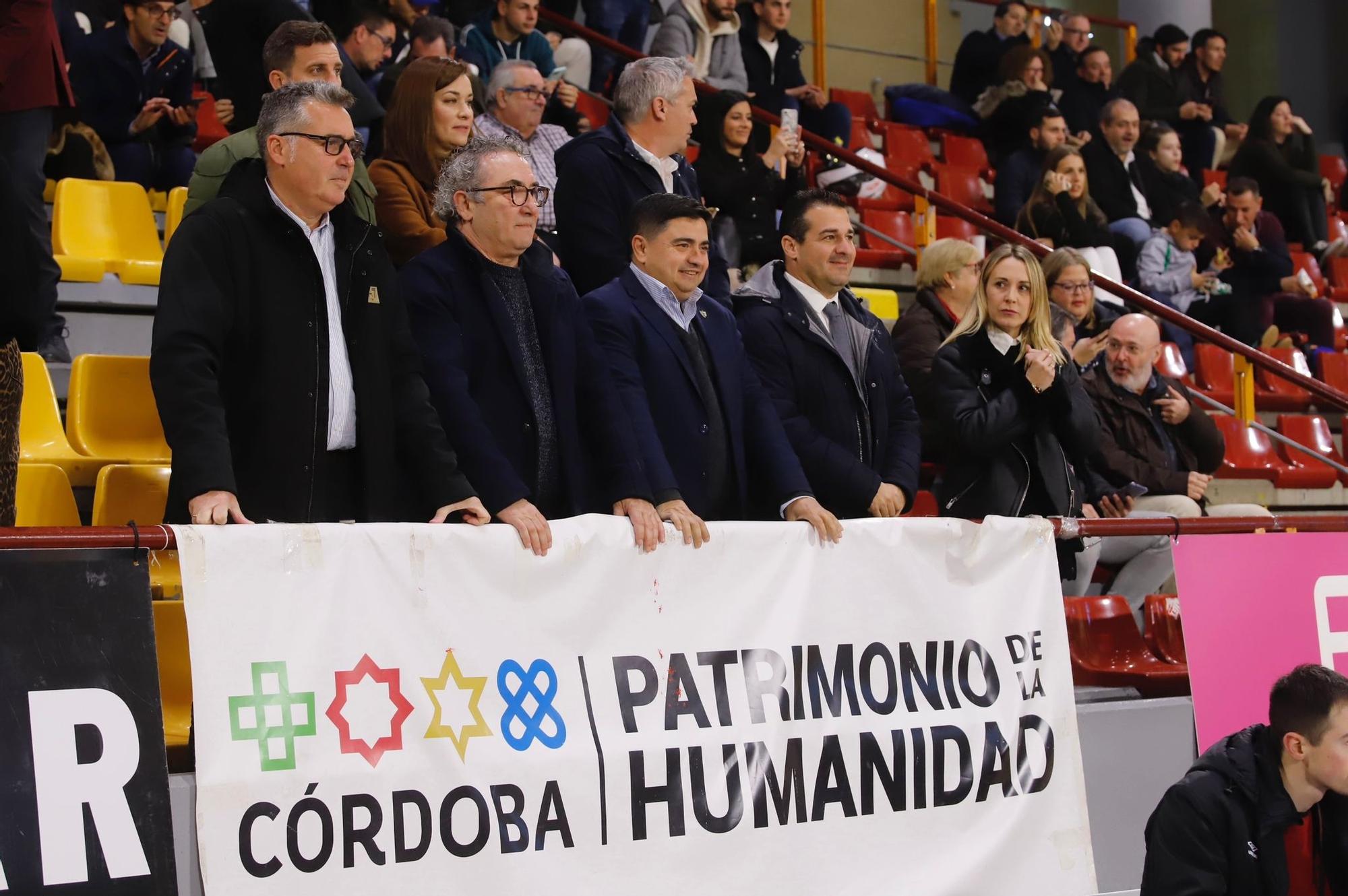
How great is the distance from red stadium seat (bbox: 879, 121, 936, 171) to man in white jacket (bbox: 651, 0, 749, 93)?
2.18 m

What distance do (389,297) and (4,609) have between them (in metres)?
1.29

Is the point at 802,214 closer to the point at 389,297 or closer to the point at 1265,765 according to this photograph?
the point at 389,297

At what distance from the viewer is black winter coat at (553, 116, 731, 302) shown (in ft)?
17.9

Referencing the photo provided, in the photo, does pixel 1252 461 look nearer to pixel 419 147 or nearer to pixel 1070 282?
pixel 1070 282

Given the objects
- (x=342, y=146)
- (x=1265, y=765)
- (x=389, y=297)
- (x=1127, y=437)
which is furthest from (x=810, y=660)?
(x=1127, y=437)

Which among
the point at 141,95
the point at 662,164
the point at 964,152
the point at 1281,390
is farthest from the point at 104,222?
the point at 964,152

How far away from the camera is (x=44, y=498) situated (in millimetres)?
4570

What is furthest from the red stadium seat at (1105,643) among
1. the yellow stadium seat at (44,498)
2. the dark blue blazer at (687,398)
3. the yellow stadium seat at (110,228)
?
the yellow stadium seat at (110,228)

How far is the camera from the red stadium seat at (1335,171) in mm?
14977

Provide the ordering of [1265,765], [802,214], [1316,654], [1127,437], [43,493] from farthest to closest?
[1127,437], [802,214], [1316,654], [43,493], [1265,765]

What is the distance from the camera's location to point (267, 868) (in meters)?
3.30

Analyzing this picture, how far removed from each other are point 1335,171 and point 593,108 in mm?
8144

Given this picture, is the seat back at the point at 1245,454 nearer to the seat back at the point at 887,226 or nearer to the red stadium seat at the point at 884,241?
the red stadium seat at the point at 884,241

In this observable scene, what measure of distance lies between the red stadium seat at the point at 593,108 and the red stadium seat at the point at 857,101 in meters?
3.39
